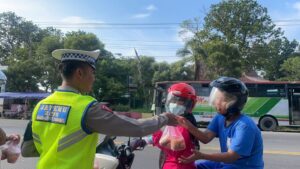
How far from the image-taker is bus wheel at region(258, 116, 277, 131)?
20480mm

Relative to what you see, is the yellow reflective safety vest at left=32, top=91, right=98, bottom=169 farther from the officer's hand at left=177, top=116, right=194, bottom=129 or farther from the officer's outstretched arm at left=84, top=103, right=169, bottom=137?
the officer's hand at left=177, top=116, right=194, bottom=129

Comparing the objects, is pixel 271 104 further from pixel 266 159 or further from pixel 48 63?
pixel 48 63

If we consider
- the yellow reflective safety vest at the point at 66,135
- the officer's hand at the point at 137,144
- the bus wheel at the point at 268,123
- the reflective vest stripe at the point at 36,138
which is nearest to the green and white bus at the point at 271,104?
the bus wheel at the point at 268,123

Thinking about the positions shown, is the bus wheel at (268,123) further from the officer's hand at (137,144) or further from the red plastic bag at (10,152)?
the red plastic bag at (10,152)

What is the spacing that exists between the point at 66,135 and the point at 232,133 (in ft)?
3.57

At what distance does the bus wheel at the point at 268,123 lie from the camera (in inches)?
806

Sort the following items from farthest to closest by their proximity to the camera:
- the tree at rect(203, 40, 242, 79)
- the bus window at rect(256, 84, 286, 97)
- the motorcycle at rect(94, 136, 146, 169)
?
the tree at rect(203, 40, 242, 79) → the bus window at rect(256, 84, 286, 97) → the motorcycle at rect(94, 136, 146, 169)

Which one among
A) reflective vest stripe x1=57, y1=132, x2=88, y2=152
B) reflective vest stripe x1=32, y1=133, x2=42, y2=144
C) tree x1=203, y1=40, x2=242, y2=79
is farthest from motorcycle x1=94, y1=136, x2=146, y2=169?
tree x1=203, y1=40, x2=242, y2=79

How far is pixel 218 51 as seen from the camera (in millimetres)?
30656

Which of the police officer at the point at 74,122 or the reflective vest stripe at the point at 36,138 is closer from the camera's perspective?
the police officer at the point at 74,122

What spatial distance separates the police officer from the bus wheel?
19.3 m

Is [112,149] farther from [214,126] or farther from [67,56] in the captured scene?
[67,56]

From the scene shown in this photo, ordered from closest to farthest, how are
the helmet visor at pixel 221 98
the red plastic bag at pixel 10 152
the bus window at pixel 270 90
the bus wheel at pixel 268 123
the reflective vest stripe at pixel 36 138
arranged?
the reflective vest stripe at pixel 36 138
the helmet visor at pixel 221 98
the red plastic bag at pixel 10 152
the bus wheel at pixel 268 123
the bus window at pixel 270 90

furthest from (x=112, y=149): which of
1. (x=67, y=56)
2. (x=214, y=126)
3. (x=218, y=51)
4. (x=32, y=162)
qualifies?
(x=218, y=51)
